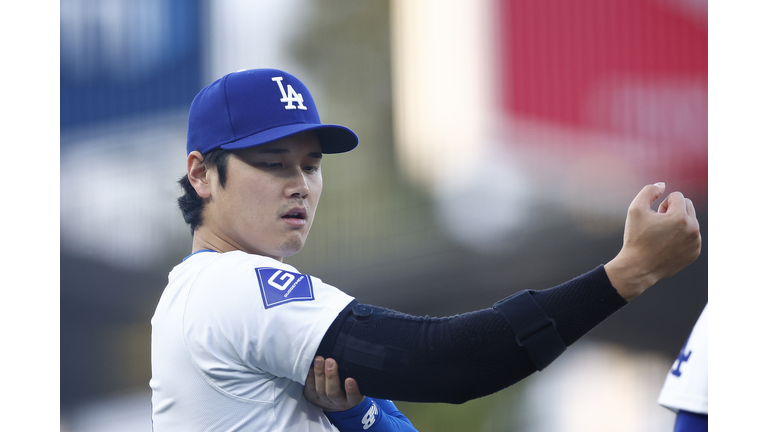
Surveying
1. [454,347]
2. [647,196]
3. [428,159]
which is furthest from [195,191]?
[428,159]

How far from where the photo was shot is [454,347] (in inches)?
32.7

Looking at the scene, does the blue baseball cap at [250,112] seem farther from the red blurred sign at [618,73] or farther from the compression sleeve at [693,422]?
the red blurred sign at [618,73]

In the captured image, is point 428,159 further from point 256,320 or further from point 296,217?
point 256,320

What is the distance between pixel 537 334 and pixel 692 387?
90 cm

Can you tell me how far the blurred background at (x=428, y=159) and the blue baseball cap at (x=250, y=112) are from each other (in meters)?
2.14

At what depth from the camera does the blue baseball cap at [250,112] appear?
110 cm

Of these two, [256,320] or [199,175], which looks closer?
[256,320]

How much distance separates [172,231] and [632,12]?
2888 mm

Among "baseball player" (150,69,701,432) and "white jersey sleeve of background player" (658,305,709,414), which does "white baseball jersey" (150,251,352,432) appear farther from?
"white jersey sleeve of background player" (658,305,709,414)

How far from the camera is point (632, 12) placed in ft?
10.3

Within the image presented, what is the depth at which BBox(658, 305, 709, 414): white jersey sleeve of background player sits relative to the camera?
1433mm

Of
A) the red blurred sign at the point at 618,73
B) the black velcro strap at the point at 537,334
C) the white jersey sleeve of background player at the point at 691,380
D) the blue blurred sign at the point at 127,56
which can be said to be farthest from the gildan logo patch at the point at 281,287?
the blue blurred sign at the point at 127,56
